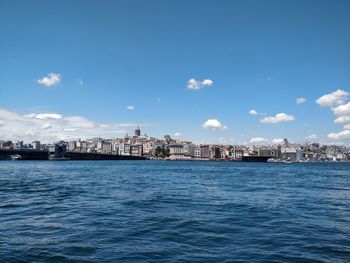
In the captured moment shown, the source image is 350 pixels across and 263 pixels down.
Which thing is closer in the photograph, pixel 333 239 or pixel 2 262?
pixel 2 262

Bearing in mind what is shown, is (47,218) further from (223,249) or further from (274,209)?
(274,209)

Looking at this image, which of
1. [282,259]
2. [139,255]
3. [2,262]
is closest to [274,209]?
[282,259]

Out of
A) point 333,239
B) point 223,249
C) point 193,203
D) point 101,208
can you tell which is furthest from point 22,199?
point 333,239

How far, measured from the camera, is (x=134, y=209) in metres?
23.2

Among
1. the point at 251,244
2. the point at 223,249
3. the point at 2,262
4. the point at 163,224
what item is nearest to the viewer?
the point at 2,262

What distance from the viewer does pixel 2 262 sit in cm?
1181

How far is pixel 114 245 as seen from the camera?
1405 centimetres

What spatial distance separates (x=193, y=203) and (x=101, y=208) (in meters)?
6.13

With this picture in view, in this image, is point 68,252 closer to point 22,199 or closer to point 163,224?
point 163,224

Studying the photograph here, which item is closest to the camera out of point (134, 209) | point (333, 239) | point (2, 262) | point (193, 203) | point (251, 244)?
point (2, 262)

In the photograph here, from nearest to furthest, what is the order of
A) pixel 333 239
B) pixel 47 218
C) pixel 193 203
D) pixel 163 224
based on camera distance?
pixel 333 239 < pixel 163 224 < pixel 47 218 < pixel 193 203

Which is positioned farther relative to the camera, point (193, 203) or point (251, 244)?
point (193, 203)

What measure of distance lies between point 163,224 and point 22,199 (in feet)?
45.7

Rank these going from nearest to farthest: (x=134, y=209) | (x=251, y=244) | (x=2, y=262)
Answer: (x=2, y=262), (x=251, y=244), (x=134, y=209)
